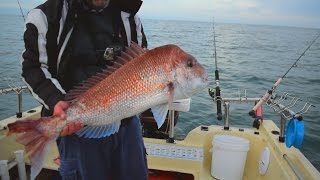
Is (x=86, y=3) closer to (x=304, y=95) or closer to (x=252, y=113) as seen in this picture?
(x=252, y=113)

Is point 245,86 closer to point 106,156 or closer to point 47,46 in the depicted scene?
point 106,156

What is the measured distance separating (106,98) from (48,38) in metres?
0.62

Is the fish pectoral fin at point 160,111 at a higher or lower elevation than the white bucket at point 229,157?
higher

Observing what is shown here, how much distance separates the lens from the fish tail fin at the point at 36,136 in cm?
210

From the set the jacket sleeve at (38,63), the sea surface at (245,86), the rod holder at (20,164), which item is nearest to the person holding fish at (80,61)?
the jacket sleeve at (38,63)

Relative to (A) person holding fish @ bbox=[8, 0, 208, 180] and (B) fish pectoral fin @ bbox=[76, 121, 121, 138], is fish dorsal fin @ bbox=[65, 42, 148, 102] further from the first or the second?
(B) fish pectoral fin @ bbox=[76, 121, 121, 138]

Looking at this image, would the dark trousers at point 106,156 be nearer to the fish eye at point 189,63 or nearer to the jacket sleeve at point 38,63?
the jacket sleeve at point 38,63

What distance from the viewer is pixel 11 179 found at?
4.21 metres

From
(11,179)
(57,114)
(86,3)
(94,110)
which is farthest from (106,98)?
(11,179)

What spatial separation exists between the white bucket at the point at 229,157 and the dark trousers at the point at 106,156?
1.89 meters

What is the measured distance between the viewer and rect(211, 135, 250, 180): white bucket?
14.8 feet

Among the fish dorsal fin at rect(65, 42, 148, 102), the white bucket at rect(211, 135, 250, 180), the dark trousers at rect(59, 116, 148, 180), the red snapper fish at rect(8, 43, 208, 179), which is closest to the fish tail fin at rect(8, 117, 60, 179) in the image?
the red snapper fish at rect(8, 43, 208, 179)

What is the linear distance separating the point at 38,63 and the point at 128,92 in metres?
0.69

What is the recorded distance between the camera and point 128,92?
2.22m
